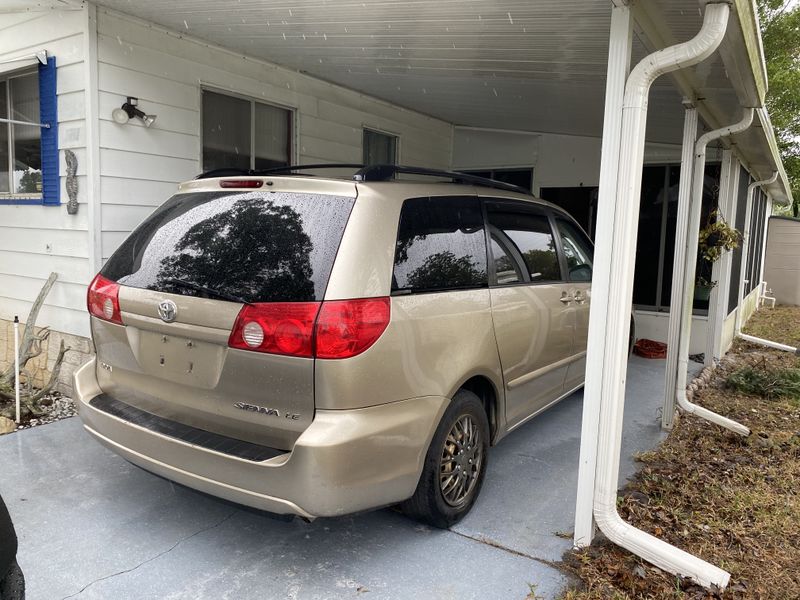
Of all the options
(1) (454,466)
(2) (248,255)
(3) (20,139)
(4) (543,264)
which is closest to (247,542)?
(1) (454,466)

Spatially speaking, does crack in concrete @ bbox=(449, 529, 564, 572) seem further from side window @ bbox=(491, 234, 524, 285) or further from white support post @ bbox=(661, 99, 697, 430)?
white support post @ bbox=(661, 99, 697, 430)

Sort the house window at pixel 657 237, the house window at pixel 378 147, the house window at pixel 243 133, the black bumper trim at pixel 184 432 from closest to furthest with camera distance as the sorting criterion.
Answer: the black bumper trim at pixel 184 432, the house window at pixel 243 133, the house window at pixel 378 147, the house window at pixel 657 237

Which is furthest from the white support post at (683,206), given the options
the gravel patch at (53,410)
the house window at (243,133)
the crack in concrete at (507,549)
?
the gravel patch at (53,410)

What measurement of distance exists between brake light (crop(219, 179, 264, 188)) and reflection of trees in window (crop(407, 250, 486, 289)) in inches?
32.9

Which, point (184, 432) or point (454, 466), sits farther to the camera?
point (454, 466)

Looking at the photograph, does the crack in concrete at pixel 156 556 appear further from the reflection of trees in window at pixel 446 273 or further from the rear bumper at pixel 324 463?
the reflection of trees in window at pixel 446 273

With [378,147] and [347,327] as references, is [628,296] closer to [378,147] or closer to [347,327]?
[347,327]

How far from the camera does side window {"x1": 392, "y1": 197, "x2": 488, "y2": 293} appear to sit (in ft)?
9.14

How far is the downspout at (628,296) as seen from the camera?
2.60 meters

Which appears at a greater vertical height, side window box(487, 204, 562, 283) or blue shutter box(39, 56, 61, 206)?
blue shutter box(39, 56, 61, 206)

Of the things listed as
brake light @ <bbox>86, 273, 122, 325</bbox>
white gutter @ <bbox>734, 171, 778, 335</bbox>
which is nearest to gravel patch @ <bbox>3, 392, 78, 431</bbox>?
brake light @ <bbox>86, 273, 122, 325</bbox>

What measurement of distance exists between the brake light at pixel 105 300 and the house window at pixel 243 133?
103 inches

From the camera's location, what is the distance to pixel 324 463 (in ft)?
7.69

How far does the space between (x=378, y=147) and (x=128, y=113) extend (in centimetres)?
349
